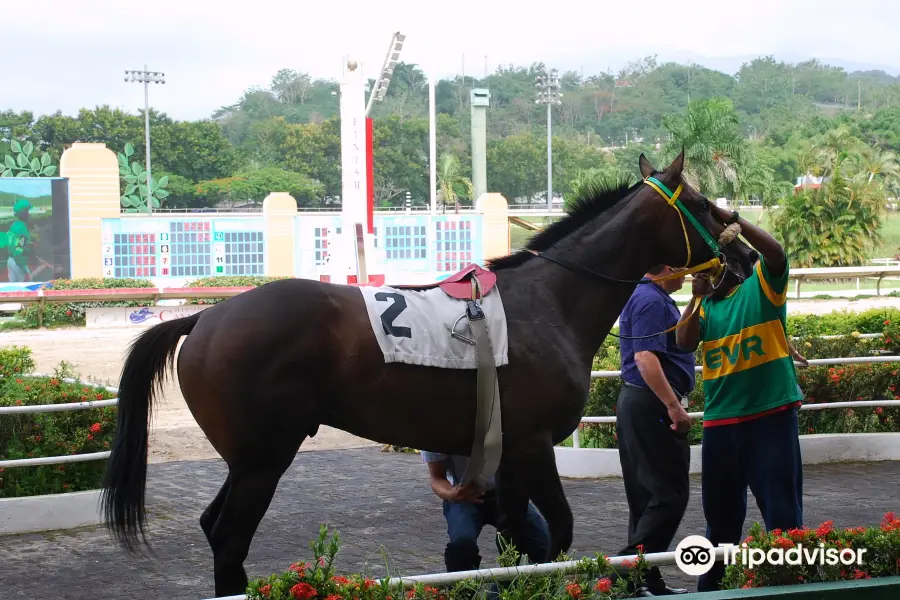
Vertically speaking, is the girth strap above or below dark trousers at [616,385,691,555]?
above

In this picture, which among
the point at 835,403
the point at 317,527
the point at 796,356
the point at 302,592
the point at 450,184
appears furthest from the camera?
the point at 450,184

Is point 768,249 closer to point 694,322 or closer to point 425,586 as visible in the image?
point 694,322

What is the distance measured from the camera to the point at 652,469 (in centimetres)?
435

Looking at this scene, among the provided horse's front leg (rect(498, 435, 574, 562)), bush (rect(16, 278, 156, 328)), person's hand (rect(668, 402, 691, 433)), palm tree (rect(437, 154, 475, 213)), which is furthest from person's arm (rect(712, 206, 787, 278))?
palm tree (rect(437, 154, 475, 213))

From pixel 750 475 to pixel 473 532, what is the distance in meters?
1.22

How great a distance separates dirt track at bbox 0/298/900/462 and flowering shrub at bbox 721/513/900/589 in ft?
7.88

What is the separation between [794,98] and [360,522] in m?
133

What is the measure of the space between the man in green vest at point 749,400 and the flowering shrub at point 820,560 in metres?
0.87

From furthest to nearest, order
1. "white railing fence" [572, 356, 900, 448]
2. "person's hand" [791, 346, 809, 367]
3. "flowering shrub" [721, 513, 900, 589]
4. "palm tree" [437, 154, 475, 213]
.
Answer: "palm tree" [437, 154, 475, 213] → "white railing fence" [572, 356, 900, 448] → "person's hand" [791, 346, 809, 367] → "flowering shrub" [721, 513, 900, 589]

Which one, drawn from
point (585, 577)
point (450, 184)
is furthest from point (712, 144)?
point (585, 577)

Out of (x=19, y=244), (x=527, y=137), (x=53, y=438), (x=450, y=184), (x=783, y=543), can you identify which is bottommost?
(x=53, y=438)

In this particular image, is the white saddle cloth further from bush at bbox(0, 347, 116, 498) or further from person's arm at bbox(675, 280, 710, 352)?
bush at bbox(0, 347, 116, 498)

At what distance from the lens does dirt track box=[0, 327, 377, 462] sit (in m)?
9.43

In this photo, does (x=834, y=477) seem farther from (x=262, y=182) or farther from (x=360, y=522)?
(x=262, y=182)
